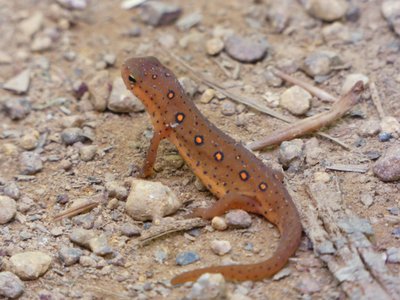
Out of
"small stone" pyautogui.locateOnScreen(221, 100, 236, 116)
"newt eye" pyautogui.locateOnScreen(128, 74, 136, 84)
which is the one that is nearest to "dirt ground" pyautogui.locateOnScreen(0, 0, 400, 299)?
"small stone" pyautogui.locateOnScreen(221, 100, 236, 116)

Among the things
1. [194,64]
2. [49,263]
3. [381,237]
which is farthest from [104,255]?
[194,64]

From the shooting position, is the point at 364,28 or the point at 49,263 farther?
the point at 364,28

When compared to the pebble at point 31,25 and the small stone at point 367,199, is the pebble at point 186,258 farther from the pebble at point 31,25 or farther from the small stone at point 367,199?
the pebble at point 31,25

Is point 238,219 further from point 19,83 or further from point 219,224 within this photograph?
point 19,83

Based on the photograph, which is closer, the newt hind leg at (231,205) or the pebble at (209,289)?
the pebble at (209,289)

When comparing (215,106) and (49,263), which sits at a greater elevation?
(215,106)

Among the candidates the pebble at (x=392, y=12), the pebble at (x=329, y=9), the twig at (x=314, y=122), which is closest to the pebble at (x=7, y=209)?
the twig at (x=314, y=122)

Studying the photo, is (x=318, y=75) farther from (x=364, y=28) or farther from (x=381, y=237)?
(x=381, y=237)
